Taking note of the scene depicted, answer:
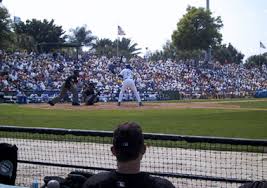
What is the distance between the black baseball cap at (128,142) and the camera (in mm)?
3357

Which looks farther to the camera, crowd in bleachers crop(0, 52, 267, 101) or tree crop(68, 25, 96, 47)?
tree crop(68, 25, 96, 47)

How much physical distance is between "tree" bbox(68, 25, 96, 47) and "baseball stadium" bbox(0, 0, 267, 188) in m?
0.24

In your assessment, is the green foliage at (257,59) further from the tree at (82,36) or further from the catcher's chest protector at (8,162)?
the catcher's chest protector at (8,162)

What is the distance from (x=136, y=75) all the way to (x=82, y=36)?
232 ft

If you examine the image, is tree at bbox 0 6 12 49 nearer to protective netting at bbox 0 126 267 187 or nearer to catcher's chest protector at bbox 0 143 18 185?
protective netting at bbox 0 126 267 187

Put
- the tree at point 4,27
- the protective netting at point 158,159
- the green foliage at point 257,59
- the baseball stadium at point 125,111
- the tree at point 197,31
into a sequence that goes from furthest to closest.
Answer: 1. the green foliage at point 257,59
2. the tree at point 197,31
3. the tree at point 4,27
4. the protective netting at point 158,159
5. the baseball stadium at point 125,111

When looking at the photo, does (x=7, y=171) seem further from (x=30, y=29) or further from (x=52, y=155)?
(x=30, y=29)

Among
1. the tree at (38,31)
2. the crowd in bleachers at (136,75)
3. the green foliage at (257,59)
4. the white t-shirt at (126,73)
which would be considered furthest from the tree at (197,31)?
the green foliage at (257,59)

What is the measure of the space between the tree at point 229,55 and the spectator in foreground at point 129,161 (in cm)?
11181

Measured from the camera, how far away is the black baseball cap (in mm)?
A: 3357

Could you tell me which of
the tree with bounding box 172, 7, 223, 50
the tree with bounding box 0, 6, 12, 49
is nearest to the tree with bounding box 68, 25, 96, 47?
the tree with bounding box 172, 7, 223, 50

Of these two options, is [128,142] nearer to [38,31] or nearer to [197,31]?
[197,31]

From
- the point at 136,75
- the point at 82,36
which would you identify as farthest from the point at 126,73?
the point at 82,36

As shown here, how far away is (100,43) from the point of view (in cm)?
12519
